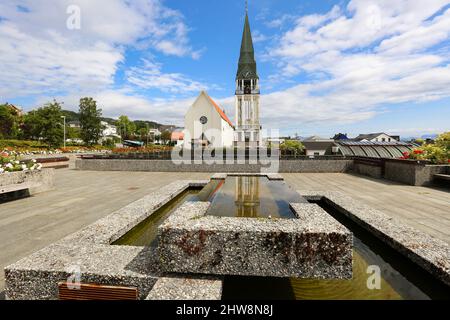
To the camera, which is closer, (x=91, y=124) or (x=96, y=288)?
(x=96, y=288)

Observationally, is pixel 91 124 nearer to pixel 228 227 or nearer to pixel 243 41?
pixel 243 41

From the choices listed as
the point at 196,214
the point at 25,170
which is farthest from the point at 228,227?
the point at 25,170

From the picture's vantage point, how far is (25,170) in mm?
9062

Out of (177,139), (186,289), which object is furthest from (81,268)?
(177,139)

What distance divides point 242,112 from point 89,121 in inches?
1561

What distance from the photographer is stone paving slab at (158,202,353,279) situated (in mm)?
2812

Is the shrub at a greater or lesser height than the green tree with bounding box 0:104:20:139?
lesser

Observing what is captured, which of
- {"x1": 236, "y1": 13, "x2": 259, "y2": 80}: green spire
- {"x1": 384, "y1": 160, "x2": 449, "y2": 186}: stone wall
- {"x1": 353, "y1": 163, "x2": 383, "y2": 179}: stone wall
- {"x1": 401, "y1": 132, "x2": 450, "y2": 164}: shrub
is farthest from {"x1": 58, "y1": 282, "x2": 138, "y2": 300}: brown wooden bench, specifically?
{"x1": 236, "y1": 13, "x2": 259, "y2": 80}: green spire

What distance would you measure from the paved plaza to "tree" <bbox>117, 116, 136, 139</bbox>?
92.3 metres

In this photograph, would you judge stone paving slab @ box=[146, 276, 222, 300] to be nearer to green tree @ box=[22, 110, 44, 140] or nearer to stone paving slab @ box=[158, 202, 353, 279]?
stone paving slab @ box=[158, 202, 353, 279]

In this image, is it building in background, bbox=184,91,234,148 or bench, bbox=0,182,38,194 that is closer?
bench, bbox=0,182,38,194

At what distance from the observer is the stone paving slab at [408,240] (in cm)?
322

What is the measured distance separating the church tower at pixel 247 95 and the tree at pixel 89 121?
35830 mm
